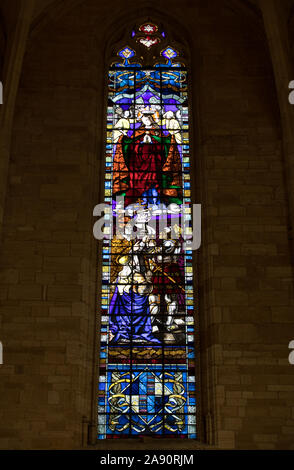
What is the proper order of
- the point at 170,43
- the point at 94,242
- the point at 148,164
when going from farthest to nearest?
1. the point at 170,43
2. the point at 148,164
3. the point at 94,242

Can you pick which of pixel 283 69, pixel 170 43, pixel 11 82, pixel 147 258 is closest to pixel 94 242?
pixel 147 258

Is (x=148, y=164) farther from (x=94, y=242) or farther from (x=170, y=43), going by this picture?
(x=170, y=43)

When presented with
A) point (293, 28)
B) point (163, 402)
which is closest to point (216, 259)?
point (163, 402)

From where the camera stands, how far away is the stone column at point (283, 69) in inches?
400

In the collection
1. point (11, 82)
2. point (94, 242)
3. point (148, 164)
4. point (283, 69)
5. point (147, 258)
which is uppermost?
point (283, 69)

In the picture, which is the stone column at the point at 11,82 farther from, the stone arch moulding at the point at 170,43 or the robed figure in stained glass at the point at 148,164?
the robed figure in stained glass at the point at 148,164

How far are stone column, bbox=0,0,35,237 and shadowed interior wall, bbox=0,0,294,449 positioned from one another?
52 centimetres

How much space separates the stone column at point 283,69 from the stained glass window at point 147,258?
5.19 ft

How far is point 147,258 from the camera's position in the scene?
34.4 feet

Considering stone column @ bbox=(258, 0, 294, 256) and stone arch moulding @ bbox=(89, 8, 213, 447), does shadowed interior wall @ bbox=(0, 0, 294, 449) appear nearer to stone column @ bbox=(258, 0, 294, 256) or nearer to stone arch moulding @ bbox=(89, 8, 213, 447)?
stone arch moulding @ bbox=(89, 8, 213, 447)

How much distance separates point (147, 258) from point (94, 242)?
84 cm

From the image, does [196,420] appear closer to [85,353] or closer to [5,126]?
[85,353]

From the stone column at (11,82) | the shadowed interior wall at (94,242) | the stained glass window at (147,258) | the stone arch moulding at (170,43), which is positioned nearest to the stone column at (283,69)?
the shadowed interior wall at (94,242)

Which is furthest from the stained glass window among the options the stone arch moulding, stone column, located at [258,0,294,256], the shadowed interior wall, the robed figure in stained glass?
stone column, located at [258,0,294,256]
